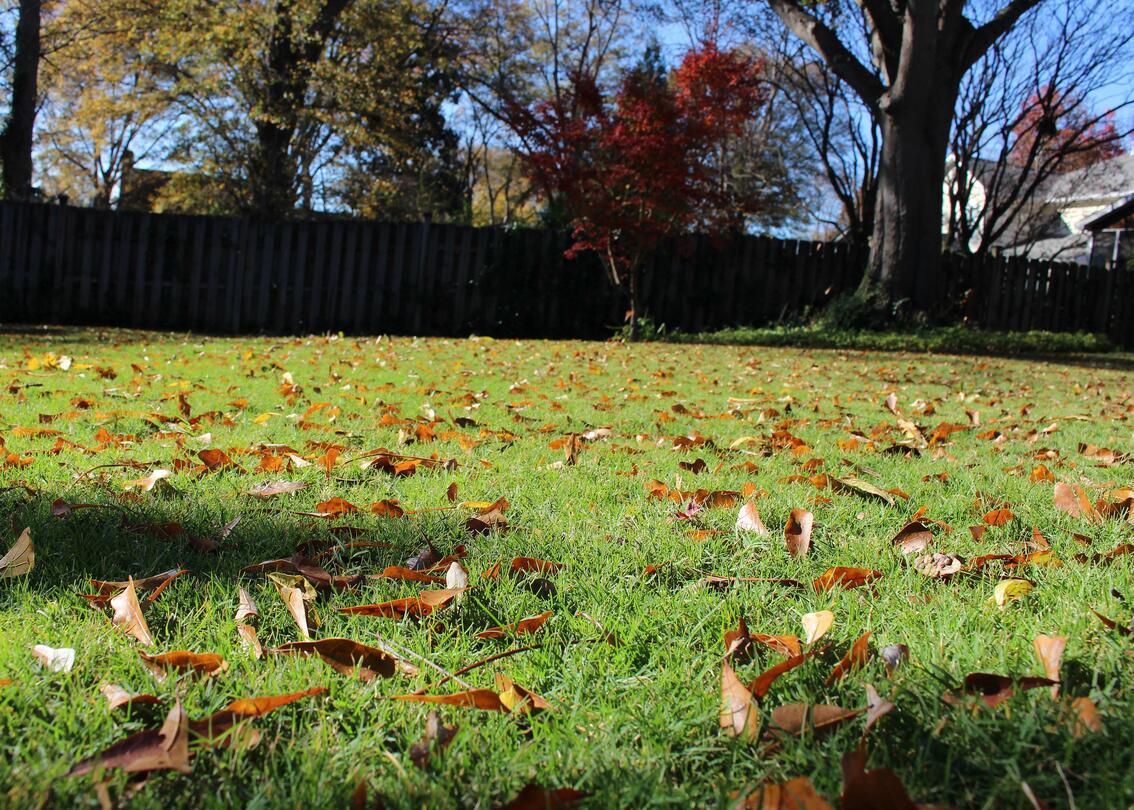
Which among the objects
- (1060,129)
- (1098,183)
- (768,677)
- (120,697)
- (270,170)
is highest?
(1098,183)

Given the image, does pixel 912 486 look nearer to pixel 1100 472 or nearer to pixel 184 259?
pixel 1100 472

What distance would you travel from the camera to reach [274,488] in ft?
8.59

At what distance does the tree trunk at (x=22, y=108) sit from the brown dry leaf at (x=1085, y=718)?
18.8 meters

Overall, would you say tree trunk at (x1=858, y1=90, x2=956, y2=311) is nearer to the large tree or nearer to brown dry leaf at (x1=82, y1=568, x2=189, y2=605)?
the large tree

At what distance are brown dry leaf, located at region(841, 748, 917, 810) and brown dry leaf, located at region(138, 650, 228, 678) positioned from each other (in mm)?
1028

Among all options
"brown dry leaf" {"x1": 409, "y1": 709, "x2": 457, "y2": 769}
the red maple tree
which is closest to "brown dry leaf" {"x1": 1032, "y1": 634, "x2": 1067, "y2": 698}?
"brown dry leaf" {"x1": 409, "y1": 709, "x2": 457, "y2": 769}

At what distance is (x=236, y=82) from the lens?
19453 mm

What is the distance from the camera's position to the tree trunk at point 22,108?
16.1m

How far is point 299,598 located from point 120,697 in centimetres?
41

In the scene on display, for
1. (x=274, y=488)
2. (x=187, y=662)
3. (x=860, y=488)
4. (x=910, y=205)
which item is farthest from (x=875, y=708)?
(x=910, y=205)

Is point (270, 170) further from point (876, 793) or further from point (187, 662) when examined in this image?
point (876, 793)

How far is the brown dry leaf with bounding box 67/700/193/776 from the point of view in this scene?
1.11 metres

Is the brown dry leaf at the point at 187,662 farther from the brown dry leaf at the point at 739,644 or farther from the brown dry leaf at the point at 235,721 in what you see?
the brown dry leaf at the point at 739,644

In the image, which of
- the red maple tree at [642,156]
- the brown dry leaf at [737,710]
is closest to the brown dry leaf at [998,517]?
the brown dry leaf at [737,710]
